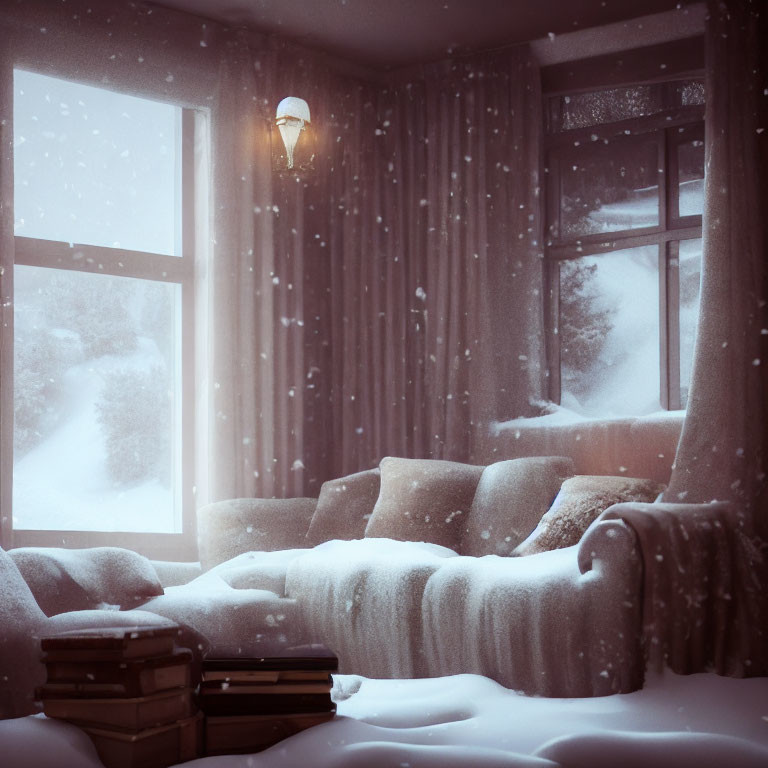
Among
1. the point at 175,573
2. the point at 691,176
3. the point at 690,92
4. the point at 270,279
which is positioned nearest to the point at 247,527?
the point at 175,573

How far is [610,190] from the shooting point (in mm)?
4531

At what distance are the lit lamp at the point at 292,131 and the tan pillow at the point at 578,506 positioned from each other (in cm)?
223

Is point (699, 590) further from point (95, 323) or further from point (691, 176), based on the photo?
point (95, 323)

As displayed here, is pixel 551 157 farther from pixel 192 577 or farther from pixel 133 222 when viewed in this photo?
pixel 192 577

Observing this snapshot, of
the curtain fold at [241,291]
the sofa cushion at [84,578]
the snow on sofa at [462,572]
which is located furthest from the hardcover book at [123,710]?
the curtain fold at [241,291]

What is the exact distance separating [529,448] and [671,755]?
2482 mm

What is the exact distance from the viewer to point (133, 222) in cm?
458

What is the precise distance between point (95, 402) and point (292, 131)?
1578mm

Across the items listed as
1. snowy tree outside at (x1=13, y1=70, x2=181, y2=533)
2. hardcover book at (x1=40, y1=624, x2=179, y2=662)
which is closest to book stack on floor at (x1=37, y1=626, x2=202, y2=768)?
hardcover book at (x1=40, y1=624, x2=179, y2=662)

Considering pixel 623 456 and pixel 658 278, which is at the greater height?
pixel 658 278

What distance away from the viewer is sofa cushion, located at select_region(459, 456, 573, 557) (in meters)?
3.48

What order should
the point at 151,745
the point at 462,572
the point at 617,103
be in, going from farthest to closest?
the point at 617,103
the point at 462,572
the point at 151,745

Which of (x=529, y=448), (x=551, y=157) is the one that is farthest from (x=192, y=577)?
(x=551, y=157)

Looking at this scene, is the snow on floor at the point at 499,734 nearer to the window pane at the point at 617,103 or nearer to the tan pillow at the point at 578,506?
the tan pillow at the point at 578,506
